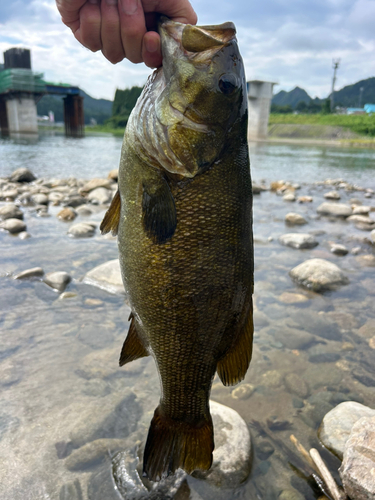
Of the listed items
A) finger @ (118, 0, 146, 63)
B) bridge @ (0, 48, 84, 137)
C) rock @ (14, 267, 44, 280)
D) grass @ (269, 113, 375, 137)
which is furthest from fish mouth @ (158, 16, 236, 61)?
grass @ (269, 113, 375, 137)

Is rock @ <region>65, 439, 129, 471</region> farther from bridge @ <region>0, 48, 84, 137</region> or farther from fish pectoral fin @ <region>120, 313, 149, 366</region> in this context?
bridge @ <region>0, 48, 84, 137</region>

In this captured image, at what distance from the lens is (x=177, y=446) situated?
202cm

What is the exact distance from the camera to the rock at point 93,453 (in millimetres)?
2451

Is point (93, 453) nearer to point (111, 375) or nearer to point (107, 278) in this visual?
point (111, 375)

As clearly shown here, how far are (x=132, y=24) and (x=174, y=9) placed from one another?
10.8 inches

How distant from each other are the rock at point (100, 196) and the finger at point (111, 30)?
843 centimetres

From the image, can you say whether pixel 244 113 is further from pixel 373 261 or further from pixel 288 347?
pixel 373 261

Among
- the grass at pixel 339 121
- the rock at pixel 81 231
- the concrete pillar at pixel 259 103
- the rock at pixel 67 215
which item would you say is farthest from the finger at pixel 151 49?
the grass at pixel 339 121

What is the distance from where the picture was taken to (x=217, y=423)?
109 inches

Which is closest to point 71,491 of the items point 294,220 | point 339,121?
point 294,220

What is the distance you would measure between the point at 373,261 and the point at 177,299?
5952mm

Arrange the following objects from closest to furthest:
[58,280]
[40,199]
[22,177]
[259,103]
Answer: [58,280], [40,199], [22,177], [259,103]

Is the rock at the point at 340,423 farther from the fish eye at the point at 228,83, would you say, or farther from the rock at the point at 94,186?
the rock at the point at 94,186

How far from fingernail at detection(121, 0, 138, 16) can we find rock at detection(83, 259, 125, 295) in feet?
11.5
